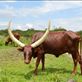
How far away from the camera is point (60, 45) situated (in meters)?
10.9

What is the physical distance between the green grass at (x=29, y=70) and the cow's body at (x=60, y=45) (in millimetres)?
607

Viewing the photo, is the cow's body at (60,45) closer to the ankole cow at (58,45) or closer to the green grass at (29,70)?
the ankole cow at (58,45)

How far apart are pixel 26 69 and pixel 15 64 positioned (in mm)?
1388

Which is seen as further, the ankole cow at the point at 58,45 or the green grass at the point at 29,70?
the ankole cow at the point at 58,45

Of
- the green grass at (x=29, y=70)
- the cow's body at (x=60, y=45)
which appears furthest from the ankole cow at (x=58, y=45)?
the green grass at (x=29, y=70)

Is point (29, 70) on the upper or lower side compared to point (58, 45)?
lower

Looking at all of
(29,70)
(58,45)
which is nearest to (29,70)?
(29,70)

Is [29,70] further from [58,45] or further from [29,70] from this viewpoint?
[58,45]

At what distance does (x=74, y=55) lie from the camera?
10.9 m

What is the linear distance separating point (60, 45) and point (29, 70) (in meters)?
1.66

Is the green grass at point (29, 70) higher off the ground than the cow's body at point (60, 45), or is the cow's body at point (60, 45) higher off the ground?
the cow's body at point (60, 45)

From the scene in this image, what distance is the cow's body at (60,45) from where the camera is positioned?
10.7 meters

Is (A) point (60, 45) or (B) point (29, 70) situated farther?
(B) point (29, 70)

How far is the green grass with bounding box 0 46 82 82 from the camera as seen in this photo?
9548mm
